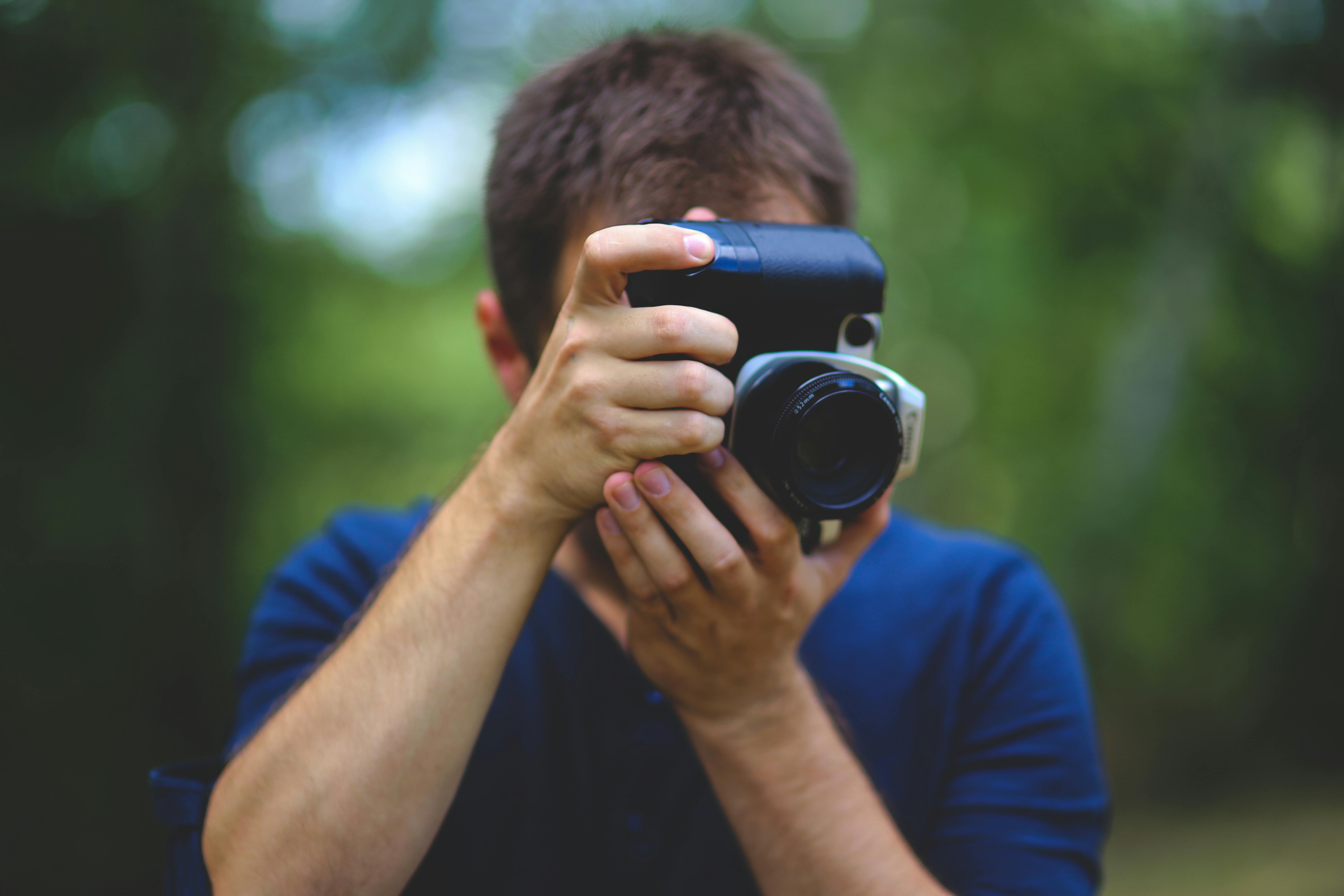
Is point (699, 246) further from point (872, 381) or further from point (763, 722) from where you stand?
point (763, 722)

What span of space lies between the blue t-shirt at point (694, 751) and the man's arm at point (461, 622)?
0.46 ft

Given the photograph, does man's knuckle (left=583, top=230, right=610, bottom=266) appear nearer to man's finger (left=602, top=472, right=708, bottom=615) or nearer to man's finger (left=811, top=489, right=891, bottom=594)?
man's finger (left=602, top=472, right=708, bottom=615)

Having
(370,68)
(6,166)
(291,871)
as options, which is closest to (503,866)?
(291,871)

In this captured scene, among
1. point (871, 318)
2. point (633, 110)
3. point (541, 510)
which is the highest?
point (633, 110)

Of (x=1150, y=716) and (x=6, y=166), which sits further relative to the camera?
(x=1150, y=716)

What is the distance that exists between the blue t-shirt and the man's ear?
0.35 metres

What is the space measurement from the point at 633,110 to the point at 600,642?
3.02 ft

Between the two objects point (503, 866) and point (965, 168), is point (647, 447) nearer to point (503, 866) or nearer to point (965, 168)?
point (503, 866)

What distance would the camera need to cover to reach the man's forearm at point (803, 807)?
112 centimetres

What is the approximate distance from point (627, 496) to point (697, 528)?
0.10m

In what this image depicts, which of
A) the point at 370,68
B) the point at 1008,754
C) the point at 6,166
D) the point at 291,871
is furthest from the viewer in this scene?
the point at 370,68

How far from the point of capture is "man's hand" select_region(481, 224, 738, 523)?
1.02 metres

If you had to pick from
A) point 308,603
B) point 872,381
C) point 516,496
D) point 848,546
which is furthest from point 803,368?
point 308,603

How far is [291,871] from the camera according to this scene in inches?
40.1
